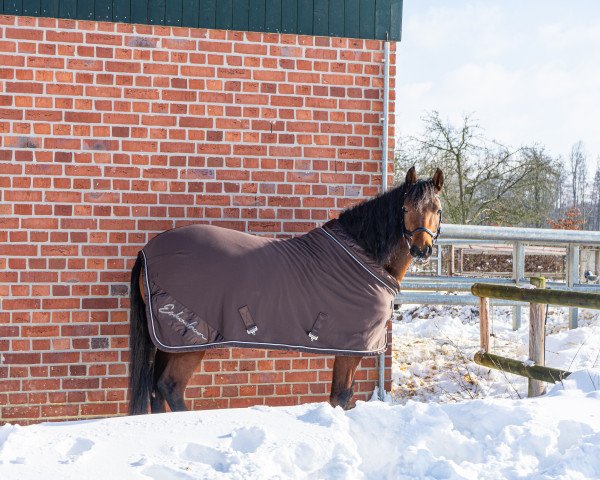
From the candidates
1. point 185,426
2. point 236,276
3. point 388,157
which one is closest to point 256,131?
point 388,157

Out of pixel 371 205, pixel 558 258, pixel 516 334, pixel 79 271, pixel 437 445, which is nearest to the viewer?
pixel 437 445

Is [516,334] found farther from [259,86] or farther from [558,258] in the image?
[558,258]

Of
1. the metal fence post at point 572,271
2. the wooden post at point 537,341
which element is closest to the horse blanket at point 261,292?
the wooden post at point 537,341

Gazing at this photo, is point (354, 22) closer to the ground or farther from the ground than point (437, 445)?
farther from the ground

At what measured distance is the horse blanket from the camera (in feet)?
13.1

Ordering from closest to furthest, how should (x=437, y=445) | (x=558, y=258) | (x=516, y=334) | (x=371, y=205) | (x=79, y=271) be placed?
(x=437, y=445)
(x=371, y=205)
(x=79, y=271)
(x=516, y=334)
(x=558, y=258)

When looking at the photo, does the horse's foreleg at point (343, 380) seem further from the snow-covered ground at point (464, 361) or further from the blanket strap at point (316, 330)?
the snow-covered ground at point (464, 361)

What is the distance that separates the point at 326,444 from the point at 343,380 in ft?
5.47

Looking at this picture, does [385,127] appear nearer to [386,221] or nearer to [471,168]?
[386,221]

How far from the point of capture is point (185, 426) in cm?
291

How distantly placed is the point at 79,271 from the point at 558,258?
753 inches

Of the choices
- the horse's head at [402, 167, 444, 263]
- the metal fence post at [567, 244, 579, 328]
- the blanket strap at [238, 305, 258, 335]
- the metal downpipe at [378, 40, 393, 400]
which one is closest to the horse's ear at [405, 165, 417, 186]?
the horse's head at [402, 167, 444, 263]

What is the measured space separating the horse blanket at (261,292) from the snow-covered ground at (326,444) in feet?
3.02

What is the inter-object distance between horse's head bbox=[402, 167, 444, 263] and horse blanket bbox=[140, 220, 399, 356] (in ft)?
0.97
